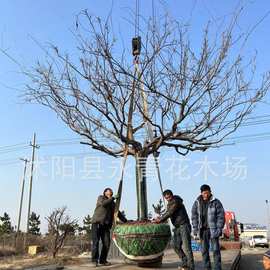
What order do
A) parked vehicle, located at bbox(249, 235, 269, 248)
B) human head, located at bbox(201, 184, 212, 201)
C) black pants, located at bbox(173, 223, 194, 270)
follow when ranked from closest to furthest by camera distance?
1. human head, located at bbox(201, 184, 212, 201)
2. black pants, located at bbox(173, 223, 194, 270)
3. parked vehicle, located at bbox(249, 235, 269, 248)

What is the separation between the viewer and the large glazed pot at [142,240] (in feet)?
26.5

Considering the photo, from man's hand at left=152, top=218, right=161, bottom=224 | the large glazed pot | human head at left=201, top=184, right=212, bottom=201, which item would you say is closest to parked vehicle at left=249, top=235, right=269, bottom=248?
man's hand at left=152, top=218, right=161, bottom=224

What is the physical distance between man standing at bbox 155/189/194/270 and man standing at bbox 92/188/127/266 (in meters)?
1.19

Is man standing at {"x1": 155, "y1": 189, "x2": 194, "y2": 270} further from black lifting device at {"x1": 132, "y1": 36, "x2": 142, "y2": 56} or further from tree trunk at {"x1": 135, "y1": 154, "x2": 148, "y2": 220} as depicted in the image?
black lifting device at {"x1": 132, "y1": 36, "x2": 142, "y2": 56}

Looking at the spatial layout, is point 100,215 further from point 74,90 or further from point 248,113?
point 248,113

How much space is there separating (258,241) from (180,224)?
45742 millimetres

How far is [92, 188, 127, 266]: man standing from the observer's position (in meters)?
8.82

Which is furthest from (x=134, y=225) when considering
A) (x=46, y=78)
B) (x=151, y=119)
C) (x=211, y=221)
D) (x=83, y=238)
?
(x=83, y=238)

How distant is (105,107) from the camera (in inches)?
363

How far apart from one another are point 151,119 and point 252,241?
44948 millimetres

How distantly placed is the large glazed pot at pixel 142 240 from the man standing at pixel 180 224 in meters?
0.23

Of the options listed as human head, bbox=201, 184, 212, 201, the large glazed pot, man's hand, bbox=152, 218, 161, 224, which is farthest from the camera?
man's hand, bbox=152, 218, 161, 224

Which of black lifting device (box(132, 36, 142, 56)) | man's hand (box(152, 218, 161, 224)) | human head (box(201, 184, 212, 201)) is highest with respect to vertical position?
black lifting device (box(132, 36, 142, 56))

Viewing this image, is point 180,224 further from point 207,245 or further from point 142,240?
point 142,240
